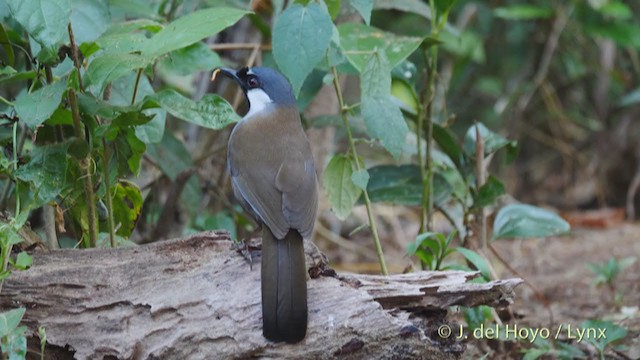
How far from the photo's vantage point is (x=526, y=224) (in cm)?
405

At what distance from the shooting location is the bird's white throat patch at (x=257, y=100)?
379 cm

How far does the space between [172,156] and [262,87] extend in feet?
2.20

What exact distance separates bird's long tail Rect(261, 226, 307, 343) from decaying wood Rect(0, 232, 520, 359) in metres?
0.05

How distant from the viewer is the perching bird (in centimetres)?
282

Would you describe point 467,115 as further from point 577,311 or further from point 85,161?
point 85,161

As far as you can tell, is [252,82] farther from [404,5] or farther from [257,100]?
[404,5]

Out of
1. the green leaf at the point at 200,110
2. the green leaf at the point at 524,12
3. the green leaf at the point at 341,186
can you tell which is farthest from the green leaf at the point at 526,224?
the green leaf at the point at 524,12

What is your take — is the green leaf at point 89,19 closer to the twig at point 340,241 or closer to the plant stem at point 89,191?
the plant stem at point 89,191

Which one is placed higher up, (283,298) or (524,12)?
(524,12)

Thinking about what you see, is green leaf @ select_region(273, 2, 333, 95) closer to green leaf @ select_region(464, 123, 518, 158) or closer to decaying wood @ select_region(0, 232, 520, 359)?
decaying wood @ select_region(0, 232, 520, 359)

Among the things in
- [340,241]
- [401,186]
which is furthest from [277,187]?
[340,241]

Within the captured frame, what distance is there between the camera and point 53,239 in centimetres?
339

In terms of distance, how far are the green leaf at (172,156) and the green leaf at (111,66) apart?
1181 millimetres

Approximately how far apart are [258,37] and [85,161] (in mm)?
2118
